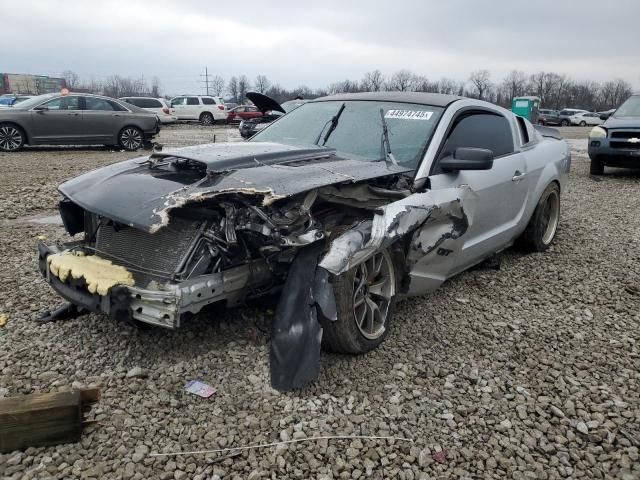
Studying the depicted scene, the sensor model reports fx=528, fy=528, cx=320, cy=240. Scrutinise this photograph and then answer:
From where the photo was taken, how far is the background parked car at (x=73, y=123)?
12555mm

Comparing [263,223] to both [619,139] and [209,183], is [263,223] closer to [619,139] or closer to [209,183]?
[209,183]

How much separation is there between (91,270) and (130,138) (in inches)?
478

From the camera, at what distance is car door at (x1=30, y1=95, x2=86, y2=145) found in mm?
12656

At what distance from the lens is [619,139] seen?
408 inches

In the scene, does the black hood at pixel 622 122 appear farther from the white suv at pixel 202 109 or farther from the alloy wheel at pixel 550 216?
the white suv at pixel 202 109

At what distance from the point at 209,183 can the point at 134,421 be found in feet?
4.13

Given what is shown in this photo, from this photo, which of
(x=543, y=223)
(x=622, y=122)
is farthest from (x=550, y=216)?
(x=622, y=122)

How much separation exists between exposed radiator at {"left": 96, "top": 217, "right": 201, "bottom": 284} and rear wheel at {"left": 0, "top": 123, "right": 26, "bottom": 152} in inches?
449

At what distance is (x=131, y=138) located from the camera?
14.1m

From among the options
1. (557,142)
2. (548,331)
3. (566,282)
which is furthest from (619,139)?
(548,331)

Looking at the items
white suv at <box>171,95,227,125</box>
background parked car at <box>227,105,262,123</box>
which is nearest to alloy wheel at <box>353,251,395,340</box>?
white suv at <box>171,95,227,125</box>

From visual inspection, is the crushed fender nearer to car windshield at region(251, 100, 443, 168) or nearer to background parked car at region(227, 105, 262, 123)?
car windshield at region(251, 100, 443, 168)

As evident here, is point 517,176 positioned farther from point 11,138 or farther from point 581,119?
point 581,119

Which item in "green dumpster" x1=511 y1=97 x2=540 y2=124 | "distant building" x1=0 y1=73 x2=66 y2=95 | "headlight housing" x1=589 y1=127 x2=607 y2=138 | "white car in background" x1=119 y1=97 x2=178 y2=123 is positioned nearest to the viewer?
"headlight housing" x1=589 y1=127 x2=607 y2=138
